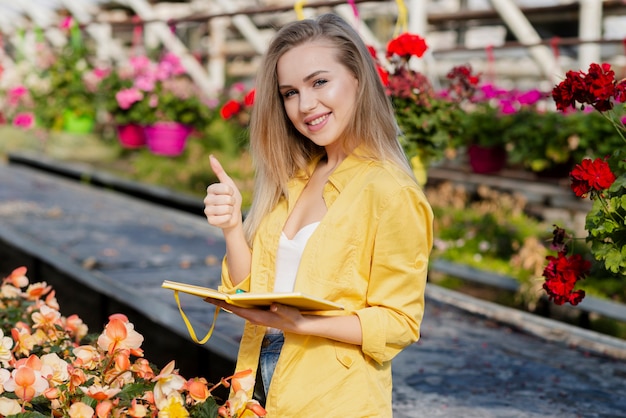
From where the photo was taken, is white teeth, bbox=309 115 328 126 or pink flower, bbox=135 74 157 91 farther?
pink flower, bbox=135 74 157 91

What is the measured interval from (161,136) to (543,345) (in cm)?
632

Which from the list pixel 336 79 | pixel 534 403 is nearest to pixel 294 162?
pixel 336 79

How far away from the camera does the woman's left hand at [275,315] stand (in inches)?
69.4

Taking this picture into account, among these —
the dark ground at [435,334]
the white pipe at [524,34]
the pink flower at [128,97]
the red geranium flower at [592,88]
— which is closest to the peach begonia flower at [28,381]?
the dark ground at [435,334]

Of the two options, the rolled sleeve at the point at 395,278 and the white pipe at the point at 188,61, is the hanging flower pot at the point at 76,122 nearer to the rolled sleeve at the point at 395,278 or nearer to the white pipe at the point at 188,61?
the white pipe at the point at 188,61

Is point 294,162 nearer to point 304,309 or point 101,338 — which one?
point 304,309

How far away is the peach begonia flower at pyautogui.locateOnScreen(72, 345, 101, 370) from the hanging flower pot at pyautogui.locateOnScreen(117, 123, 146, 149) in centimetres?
842

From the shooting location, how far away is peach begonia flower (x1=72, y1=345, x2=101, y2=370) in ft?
6.31

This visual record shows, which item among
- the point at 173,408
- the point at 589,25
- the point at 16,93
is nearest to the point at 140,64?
the point at 16,93

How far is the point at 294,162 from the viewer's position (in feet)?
6.85

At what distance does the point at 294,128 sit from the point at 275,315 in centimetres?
51

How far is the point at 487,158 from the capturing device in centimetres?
660

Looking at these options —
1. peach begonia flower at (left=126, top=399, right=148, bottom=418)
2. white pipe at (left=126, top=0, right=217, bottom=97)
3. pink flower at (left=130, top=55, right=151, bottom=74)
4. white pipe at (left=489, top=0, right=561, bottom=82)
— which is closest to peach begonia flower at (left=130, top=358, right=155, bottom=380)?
peach begonia flower at (left=126, top=399, right=148, bottom=418)

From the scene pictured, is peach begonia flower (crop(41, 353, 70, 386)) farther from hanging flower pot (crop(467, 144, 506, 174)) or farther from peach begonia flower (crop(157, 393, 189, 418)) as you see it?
hanging flower pot (crop(467, 144, 506, 174))
